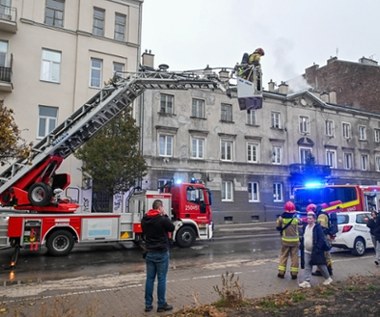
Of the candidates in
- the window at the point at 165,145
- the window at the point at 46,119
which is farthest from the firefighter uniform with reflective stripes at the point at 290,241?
the window at the point at 165,145

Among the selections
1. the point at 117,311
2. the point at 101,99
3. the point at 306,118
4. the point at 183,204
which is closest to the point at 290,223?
the point at 117,311

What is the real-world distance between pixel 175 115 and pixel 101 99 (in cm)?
1362

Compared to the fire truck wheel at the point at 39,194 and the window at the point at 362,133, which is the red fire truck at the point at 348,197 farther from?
the window at the point at 362,133

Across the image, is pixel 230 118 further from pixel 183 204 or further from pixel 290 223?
pixel 290 223

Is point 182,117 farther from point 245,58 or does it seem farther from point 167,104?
point 245,58

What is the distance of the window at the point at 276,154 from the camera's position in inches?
1222

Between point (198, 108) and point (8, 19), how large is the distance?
45.3 feet

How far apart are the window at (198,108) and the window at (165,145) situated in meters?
2.80

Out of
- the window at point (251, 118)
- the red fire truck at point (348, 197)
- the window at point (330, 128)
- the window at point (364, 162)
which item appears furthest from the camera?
the window at point (364, 162)

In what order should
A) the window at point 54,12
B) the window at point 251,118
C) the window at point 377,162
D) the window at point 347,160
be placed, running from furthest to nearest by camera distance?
1. the window at point 377,162
2. the window at point 347,160
3. the window at point 251,118
4. the window at point 54,12

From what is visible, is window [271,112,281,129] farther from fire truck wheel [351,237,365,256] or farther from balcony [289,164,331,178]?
fire truck wheel [351,237,365,256]

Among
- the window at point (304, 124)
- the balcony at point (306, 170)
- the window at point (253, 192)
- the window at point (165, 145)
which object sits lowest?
the window at point (253, 192)

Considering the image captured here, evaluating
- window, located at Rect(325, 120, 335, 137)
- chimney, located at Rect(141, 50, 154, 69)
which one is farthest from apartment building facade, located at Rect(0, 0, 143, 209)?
window, located at Rect(325, 120, 335, 137)

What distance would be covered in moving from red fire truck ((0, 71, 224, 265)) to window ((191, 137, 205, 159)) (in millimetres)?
12338
